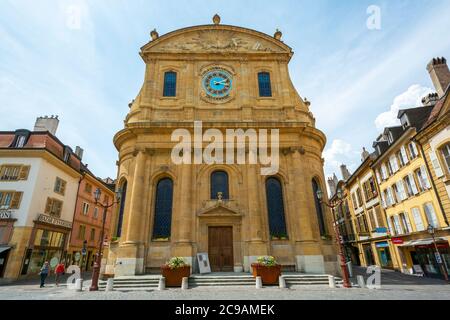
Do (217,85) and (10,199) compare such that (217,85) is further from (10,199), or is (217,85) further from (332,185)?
(332,185)

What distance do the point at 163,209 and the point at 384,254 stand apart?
24181mm

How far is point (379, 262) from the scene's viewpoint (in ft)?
89.9

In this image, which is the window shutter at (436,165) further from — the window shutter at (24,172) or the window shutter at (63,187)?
the window shutter at (63,187)

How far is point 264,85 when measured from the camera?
2177cm

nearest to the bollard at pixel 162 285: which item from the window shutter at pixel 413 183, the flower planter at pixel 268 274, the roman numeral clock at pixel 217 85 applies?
the flower planter at pixel 268 274

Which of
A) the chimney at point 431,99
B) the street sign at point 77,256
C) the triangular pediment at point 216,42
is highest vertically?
the triangular pediment at point 216,42

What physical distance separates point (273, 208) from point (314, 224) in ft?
9.69

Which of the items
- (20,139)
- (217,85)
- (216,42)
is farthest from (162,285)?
(20,139)

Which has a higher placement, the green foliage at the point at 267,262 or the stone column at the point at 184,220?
the stone column at the point at 184,220

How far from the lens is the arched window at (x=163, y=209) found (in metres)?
16.9

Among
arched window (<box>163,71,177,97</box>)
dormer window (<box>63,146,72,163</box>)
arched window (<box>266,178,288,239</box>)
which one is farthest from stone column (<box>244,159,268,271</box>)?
dormer window (<box>63,146,72,163</box>)

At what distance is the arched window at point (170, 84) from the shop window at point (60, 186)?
14.4 metres
